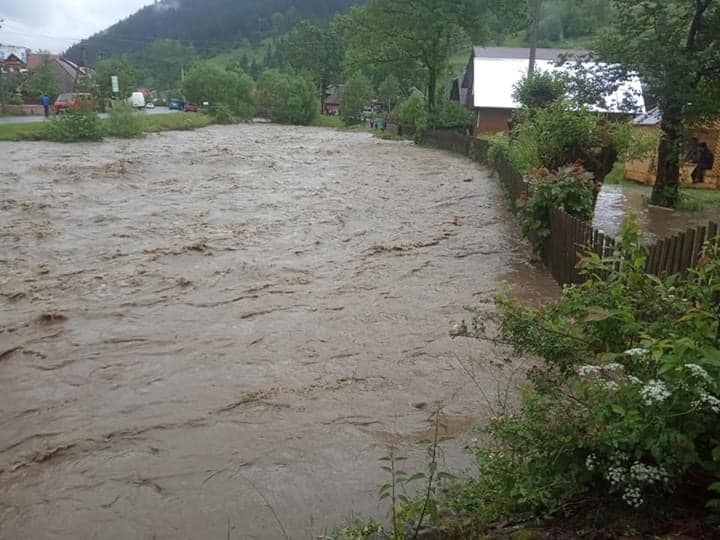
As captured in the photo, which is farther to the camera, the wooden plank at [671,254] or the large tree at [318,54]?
the large tree at [318,54]

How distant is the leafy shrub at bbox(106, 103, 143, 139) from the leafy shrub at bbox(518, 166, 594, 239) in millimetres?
32888

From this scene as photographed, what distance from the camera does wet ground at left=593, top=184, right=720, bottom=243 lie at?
1280cm

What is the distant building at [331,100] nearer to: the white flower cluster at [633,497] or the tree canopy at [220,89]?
the tree canopy at [220,89]

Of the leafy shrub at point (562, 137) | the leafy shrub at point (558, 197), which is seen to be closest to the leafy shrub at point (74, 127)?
the leafy shrub at point (562, 137)

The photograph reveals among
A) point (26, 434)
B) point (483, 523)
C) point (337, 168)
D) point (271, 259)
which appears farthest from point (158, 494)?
point (337, 168)

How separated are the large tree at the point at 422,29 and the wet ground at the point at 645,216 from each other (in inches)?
1021

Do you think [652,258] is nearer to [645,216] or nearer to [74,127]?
[645,216]

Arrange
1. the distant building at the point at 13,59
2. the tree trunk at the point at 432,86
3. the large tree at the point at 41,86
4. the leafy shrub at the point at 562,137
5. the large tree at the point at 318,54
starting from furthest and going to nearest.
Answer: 1. the large tree at the point at 318,54
2. the distant building at the point at 13,59
3. the large tree at the point at 41,86
4. the tree trunk at the point at 432,86
5. the leafy shrub at the point at 562,137

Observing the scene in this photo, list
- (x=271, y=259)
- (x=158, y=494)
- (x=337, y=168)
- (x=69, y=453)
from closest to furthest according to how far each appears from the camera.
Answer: (x=158, y=494) → (x=69, y=453) → (x=271, y=259) → (x=337, y=168)

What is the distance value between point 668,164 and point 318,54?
86.5m

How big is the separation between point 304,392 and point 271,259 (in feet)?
17.1

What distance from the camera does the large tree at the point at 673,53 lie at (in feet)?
44.9

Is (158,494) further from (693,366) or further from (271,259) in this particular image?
(271,259)

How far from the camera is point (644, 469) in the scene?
2.48 meters
